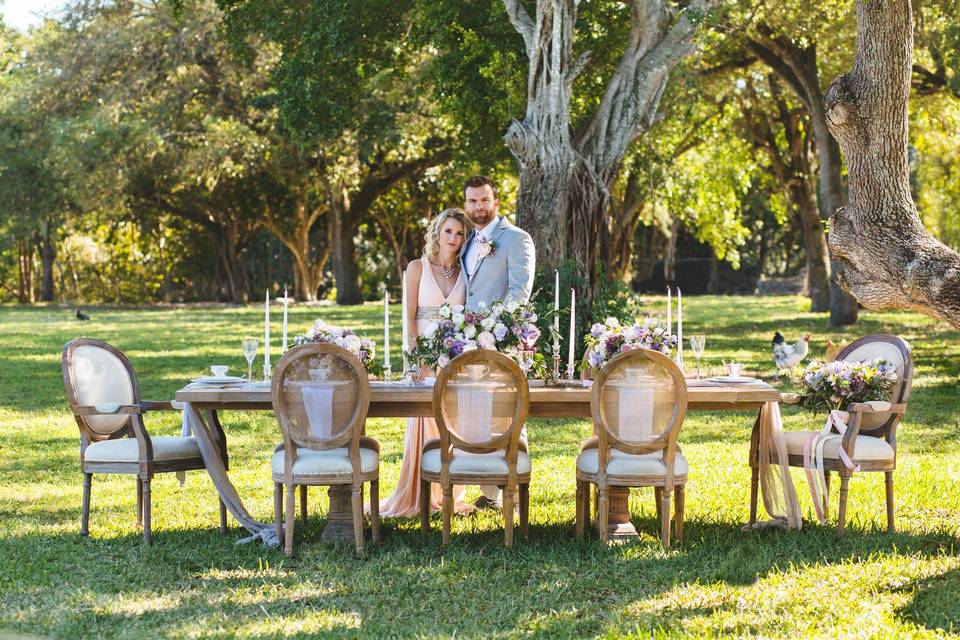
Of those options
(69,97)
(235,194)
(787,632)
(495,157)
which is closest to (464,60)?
(495,157)

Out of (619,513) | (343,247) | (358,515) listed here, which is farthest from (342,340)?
(343,247)

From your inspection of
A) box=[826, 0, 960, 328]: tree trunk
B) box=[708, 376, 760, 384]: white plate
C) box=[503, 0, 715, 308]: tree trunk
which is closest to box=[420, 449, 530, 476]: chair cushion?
box=[708, 376, 760, 384]: white plate

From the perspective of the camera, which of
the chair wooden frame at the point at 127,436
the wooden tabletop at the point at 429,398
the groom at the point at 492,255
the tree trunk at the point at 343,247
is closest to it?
the wooden tabletop at the point at 429,398

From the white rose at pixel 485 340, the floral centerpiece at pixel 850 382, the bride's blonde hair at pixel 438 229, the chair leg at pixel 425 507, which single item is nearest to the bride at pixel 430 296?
the bride's blonde hair at pixel 438 229

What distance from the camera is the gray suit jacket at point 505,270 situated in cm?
698

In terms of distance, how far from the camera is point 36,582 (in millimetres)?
5781

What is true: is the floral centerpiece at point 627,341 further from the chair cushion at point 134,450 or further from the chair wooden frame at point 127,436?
the chair cushion at point 134,450

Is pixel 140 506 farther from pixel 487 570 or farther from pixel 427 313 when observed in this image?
pixel 487 570

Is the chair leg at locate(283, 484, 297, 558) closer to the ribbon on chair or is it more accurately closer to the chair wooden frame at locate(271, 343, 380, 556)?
the chair wooden frame at locate(271, 343, 380, 556)

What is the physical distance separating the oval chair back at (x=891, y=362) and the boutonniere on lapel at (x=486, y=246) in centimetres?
222

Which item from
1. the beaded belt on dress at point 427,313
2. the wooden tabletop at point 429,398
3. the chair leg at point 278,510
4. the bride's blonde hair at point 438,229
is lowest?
the chair leg at point 278,510

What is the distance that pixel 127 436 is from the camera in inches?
280

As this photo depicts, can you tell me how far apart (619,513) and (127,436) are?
9.81 ft

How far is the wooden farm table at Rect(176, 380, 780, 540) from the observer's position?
6246 millimetres
